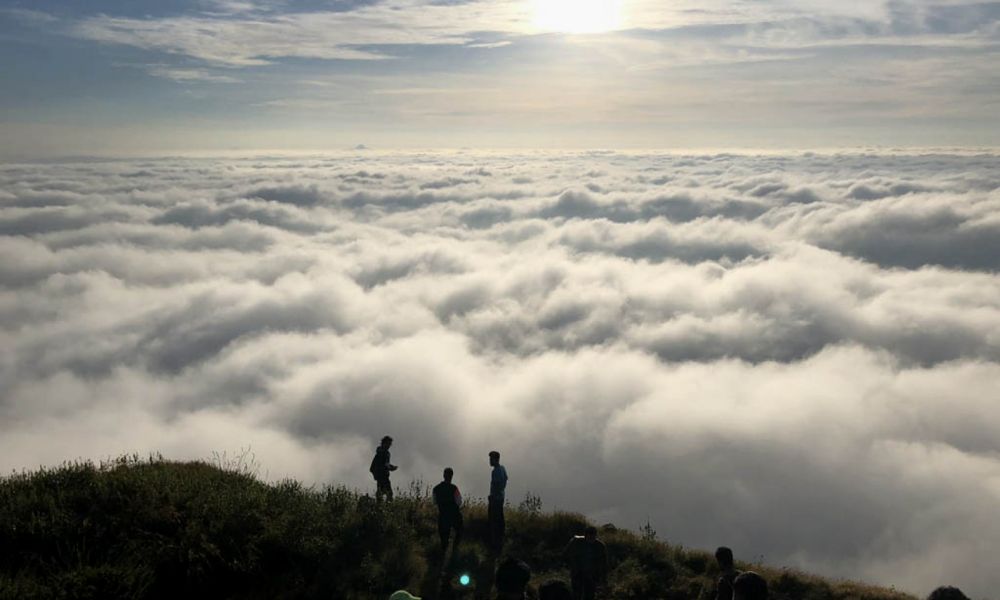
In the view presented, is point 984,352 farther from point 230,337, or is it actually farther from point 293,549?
point 293,549

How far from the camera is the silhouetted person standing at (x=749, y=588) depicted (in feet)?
22.9

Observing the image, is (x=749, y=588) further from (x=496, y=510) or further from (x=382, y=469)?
(x=382, y=469)

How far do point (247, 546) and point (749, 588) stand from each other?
6434 millimetres

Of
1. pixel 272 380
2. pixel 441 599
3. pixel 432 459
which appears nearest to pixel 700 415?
pixel 432 459

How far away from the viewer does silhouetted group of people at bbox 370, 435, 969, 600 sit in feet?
21.4

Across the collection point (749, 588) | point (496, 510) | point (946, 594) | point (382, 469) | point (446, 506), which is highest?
point (946, 594)

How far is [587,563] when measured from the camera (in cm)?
915

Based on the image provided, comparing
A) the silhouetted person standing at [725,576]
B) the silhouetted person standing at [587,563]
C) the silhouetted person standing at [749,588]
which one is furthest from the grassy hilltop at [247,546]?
the silhouetted person standing at [749,588]

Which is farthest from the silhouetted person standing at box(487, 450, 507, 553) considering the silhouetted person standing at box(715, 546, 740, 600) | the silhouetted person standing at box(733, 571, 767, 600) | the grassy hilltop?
the silhouetted person standing at box(733, 571, 767, 600)

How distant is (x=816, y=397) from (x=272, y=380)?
105554 millimetres

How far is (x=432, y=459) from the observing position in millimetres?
97688

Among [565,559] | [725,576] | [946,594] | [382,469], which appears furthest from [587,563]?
[382,469]

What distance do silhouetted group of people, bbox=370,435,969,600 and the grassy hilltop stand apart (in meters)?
0.48

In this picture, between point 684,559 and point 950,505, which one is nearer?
point 684,559
